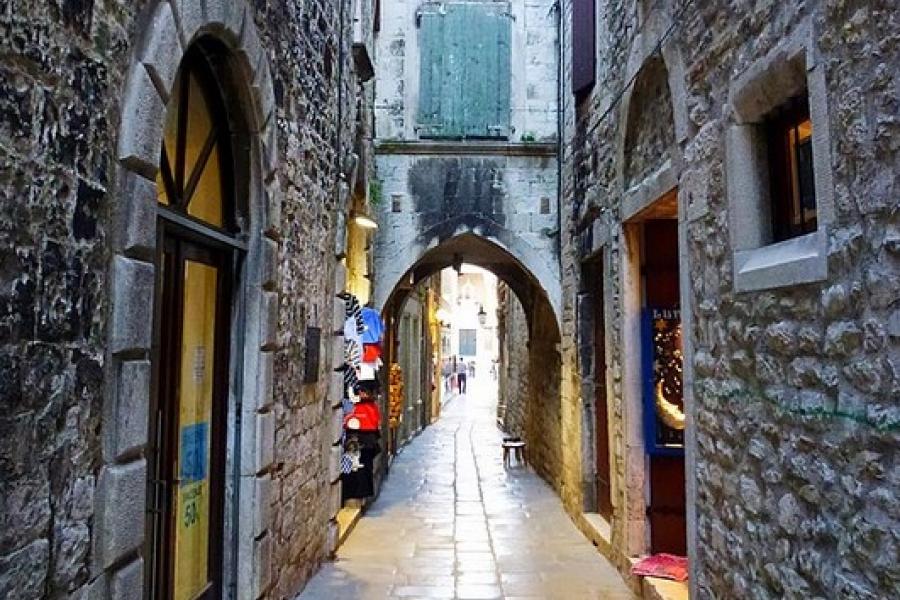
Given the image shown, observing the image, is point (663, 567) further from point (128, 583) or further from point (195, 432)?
point (128, 583)

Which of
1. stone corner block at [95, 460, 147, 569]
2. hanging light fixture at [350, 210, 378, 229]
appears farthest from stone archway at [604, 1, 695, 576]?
stone corner block at [95, 460, 147, 569]

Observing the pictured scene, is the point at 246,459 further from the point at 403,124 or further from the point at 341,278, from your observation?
the point at 403,124

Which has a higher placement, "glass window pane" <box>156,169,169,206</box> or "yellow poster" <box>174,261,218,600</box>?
"glass window pane" <box>156,169,169,206</box>

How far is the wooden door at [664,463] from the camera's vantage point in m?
4.90

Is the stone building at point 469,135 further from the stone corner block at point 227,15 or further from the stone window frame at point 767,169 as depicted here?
the stone corner block at point 227,15

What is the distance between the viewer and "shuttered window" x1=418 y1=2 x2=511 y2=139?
28.2 feet

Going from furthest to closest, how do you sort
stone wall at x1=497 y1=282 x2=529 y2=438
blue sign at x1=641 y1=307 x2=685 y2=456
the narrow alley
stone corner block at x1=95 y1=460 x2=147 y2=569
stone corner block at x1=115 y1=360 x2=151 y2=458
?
1. stone wall at x1=497 y1=282 x2=529 y2=438
2. blue sign at x1=641 y1=307 x2=685 y2=456
3. stone corner block at x1=115 y1=360 x2=151 y2=458
4. stone corner block at x1=95 y1=460 x2=147 y2=569
5. the narrow alley

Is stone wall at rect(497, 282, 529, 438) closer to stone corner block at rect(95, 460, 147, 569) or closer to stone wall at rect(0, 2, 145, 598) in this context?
stone corner block at rect(95, 460, 147, 569)

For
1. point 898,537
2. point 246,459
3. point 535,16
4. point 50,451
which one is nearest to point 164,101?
point 50,451

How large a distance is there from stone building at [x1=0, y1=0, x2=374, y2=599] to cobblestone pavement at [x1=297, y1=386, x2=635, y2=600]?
470mm

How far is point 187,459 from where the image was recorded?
310 centimetres

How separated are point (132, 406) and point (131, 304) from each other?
1.02 ft

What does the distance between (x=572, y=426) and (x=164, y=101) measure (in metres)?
5.61

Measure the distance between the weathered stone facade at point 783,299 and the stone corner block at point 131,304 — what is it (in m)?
2.19
